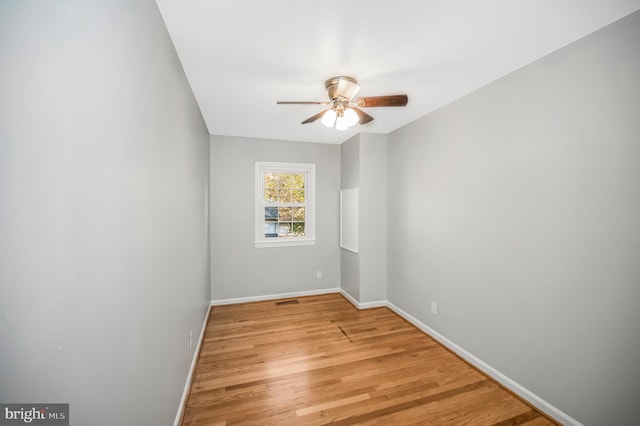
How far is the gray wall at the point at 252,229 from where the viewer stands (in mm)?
3867

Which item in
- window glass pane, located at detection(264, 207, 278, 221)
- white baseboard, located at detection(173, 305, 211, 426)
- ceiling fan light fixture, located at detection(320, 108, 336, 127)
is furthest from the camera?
window glass pane, located at detection(264, 207, 278, 221)

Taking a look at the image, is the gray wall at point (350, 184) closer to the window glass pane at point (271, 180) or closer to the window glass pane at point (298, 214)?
the window glass pane at point (298, 214)

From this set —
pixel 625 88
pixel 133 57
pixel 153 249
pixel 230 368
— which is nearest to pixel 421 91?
pixel 625 88

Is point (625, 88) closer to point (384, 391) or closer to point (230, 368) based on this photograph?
point (384, 391)

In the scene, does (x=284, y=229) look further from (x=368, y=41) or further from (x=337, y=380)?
(x=368, y=41)

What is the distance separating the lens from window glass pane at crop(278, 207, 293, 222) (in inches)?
167

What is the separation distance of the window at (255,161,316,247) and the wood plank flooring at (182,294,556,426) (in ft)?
4.40

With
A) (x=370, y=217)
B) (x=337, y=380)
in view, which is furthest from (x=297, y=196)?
(x=337, y=380)

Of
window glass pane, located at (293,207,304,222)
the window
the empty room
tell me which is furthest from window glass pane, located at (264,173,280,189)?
the empty room

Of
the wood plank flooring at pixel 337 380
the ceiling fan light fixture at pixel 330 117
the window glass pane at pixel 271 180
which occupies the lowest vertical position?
the wood plank flooring at pixel 337 380

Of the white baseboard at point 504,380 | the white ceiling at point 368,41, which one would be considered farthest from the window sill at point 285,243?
the white ceiling at point 368,41

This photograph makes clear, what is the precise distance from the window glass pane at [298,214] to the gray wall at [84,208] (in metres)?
2.87

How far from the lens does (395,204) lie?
143 inches

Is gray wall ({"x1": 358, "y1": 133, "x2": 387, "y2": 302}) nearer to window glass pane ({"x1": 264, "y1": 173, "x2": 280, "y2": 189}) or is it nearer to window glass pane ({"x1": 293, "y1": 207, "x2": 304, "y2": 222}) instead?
window glass pane ({"x1": 293, "y1": 207, "x2": 304, "y2": 222})
